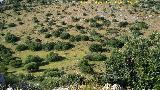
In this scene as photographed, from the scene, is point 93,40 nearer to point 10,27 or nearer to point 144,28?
point 144,28

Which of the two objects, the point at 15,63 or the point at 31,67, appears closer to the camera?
the point at 31,67

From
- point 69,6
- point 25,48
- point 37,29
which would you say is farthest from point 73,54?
point 69,6

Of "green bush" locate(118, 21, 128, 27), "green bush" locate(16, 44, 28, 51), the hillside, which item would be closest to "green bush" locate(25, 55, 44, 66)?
the hillside

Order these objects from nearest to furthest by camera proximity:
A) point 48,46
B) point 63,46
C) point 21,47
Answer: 1. point 63,46
2. point 48,46
3. point 21,47

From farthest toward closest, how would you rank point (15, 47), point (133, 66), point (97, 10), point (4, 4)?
point (4, 4)
point (97, 10)
point (15, 47)
point (133, 66)

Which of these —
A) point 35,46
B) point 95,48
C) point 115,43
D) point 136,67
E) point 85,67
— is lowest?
point 35,46

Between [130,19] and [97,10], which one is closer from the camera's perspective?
[130,19]

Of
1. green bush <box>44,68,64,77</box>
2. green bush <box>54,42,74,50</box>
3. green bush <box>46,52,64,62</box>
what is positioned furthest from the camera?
green bush <box>54,42,74,50</box>

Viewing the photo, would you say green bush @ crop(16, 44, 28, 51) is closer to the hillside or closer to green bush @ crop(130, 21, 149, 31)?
the hillside

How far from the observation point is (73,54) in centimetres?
7612

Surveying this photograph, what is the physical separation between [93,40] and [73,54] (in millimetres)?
8180

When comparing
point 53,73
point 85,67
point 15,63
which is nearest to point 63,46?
point 15,63

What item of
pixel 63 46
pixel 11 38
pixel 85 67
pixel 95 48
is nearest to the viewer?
pixel 85 67

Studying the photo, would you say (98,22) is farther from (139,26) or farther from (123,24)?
(139,26)
